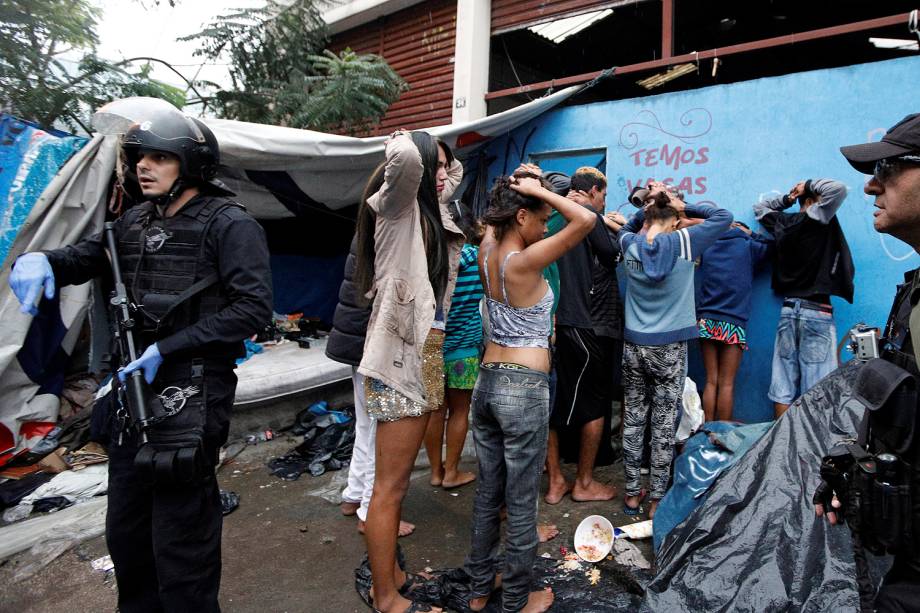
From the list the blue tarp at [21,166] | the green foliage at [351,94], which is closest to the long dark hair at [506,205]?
the blue tarp at [21,166]

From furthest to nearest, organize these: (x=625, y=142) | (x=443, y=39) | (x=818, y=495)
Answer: (x=443, y=39) < (x=625, y=142) < (x=818, y=495)

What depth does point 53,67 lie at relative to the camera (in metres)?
4.83

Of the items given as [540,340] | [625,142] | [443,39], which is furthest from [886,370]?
[443,39]

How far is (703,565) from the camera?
2.37m

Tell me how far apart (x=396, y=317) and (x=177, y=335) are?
0.78 meters

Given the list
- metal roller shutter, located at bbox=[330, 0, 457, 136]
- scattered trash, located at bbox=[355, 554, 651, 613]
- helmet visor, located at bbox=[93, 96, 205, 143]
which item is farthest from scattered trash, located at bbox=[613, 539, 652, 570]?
metal roller shutter, located at bbox=[330, 0, 457, 136]

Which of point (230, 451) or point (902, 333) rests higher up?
point (902, 333)

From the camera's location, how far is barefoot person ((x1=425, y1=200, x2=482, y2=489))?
3281 mm

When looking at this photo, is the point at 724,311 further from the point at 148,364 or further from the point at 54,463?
the point at 54,463

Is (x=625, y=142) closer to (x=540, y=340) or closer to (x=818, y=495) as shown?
(x=540, y=340)

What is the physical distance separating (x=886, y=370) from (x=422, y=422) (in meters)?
1.59

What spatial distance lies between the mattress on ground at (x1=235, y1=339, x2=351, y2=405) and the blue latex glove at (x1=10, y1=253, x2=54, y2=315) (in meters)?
2.64

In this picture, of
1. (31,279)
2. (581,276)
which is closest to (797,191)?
(581,276)

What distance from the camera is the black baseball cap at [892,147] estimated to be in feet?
4.53
